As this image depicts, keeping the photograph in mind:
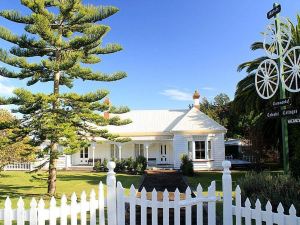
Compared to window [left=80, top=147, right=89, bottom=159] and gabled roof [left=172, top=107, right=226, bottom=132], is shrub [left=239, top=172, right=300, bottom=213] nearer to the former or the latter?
gabled roof [left=172, top=107, right=226, bottom=132]

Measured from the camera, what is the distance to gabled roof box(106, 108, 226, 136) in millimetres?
31172

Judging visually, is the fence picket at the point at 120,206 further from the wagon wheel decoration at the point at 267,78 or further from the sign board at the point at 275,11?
the sign board at the point at 275,11

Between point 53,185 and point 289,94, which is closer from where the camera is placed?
point 53,185

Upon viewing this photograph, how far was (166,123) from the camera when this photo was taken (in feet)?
116

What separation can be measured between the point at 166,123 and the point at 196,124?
14.9 ft

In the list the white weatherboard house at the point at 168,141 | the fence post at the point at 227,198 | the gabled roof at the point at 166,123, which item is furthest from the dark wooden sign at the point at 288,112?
the gabled roof at the point at 166,123

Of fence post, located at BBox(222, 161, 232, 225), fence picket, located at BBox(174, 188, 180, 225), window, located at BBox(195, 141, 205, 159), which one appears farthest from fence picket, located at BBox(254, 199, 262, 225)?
window, located at BBox(195, 141, 205, 159)

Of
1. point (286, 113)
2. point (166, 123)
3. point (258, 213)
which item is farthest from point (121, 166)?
point (258, 213)

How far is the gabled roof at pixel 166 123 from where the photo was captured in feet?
102

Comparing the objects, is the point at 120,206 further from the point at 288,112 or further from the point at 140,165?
the point at 140,165

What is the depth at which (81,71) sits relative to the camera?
51.4 feet

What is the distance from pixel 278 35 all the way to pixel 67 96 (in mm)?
8195

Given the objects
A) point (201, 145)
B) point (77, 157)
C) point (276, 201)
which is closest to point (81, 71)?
point (276, 201)

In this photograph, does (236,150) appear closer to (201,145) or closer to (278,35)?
(201,145)
